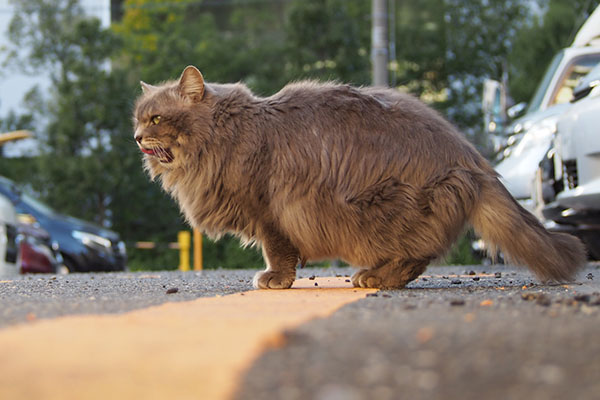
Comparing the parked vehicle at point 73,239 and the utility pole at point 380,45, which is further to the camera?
the utility pole at point 380,45

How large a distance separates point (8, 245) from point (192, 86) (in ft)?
20.4

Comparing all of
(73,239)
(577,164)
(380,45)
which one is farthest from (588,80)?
(73,239)

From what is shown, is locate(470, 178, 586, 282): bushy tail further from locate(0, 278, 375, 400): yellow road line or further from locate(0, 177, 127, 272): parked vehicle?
locate(0, 177, 127, 272): parked vehicle

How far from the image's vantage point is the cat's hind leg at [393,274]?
4871mm

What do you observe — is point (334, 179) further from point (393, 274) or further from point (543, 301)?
point (543, 301)

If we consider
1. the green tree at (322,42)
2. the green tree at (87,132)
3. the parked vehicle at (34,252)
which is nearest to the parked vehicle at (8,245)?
the parked vehicle at (34,252)

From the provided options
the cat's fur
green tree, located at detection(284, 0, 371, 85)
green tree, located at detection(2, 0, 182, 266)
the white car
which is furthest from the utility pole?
green tree, located at detection(284, 0, 371, 85)

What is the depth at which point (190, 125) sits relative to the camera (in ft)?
16.8

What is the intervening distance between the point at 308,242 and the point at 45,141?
66.7ft

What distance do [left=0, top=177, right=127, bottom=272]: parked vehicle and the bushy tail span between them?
8696 millimetres

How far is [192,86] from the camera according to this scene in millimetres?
5203

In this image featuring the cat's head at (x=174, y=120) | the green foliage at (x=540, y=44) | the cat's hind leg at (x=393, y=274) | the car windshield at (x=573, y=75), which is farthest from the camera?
the green foliage at (x=540, y=44)

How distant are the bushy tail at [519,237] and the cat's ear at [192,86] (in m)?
1.79

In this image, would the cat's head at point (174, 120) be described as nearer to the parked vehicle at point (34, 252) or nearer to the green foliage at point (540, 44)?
the parked vehicle at point (34, 252)
